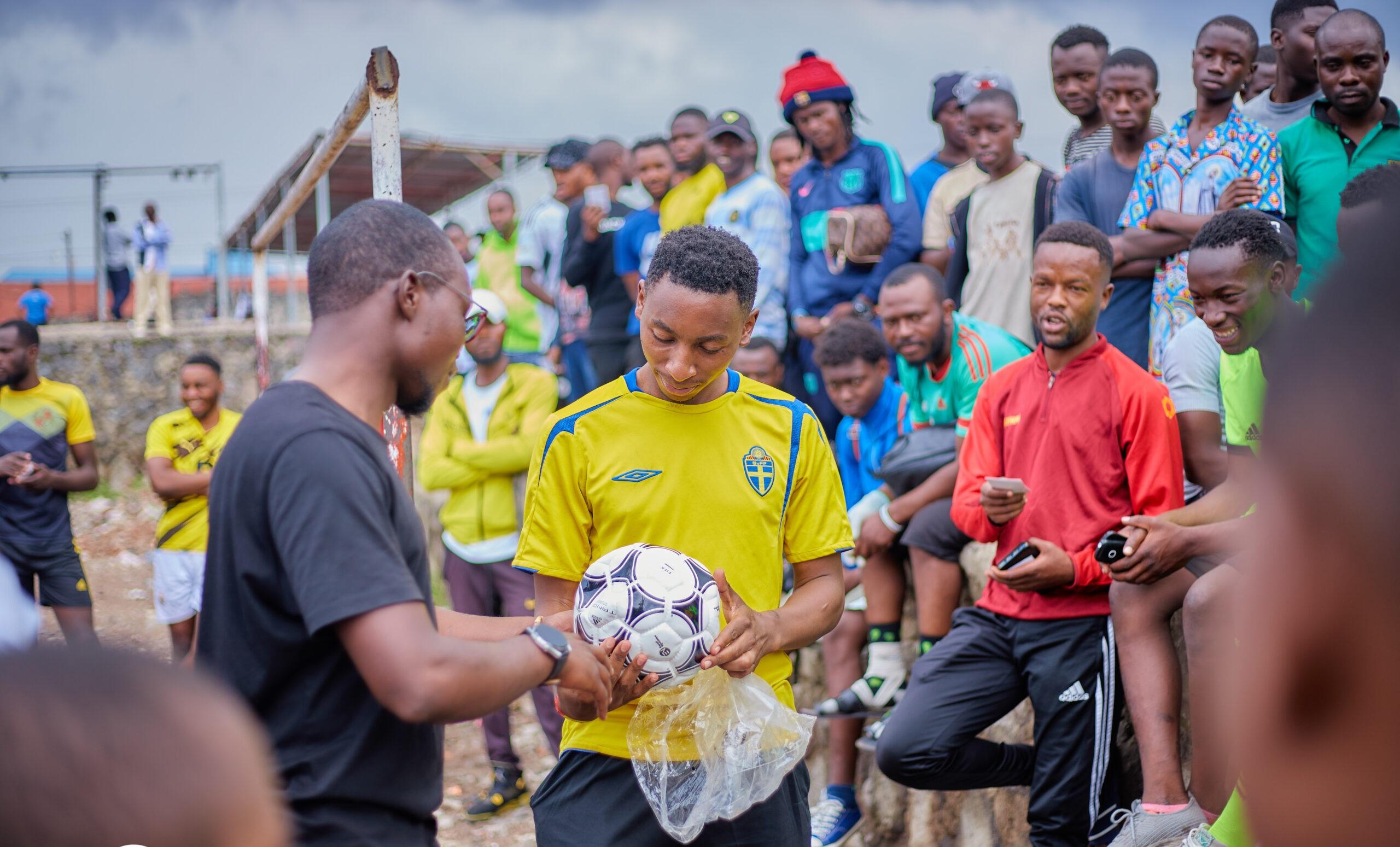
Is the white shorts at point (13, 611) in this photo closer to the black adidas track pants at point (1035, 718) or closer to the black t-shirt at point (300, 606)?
the black t-shirt at point (300, 606)

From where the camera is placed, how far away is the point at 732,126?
23.8 ft

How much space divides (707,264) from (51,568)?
5.72 meters

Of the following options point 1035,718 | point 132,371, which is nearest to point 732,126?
point 1035,718

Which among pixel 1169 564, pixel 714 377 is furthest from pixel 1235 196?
pixel 714 377

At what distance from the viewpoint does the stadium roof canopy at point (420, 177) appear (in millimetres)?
14922

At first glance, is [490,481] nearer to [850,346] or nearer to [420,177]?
[850,346]

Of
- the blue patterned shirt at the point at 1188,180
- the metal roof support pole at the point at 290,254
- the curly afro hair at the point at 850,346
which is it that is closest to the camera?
the blue patterned shirt at the point at 1188,180

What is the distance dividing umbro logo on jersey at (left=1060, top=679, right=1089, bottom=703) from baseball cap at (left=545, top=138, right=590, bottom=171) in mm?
5726

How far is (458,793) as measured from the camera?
671cm

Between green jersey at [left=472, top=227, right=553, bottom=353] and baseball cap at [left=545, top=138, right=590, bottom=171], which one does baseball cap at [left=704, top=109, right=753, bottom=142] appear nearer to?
baseball cap at [left=545, top=138, right=590, bottom=171]

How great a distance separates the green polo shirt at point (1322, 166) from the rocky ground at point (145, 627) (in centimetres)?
459

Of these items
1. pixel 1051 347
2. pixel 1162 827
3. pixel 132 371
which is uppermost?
pixel 1051 347

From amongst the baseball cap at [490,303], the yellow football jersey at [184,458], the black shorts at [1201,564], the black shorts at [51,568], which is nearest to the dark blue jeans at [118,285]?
the black shorts at [51,568]

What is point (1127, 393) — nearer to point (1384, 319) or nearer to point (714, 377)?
point (714, 377)
